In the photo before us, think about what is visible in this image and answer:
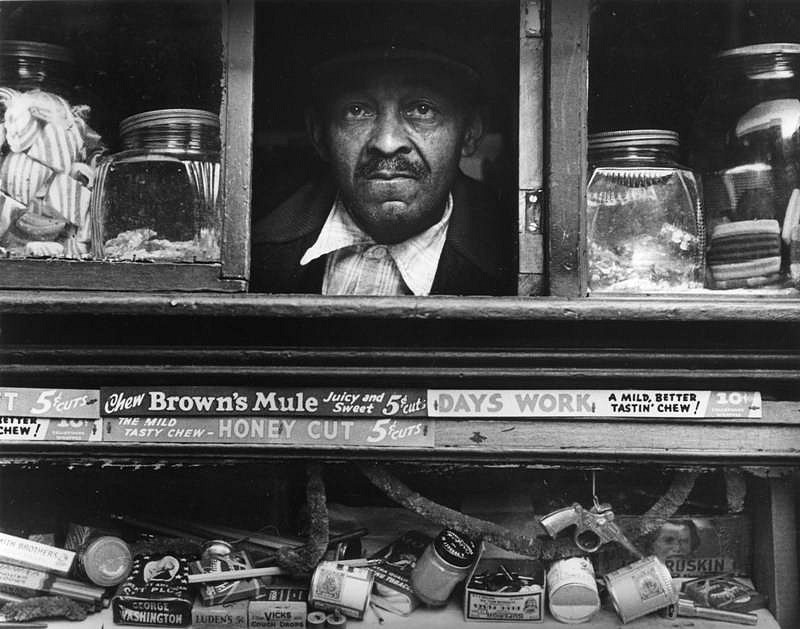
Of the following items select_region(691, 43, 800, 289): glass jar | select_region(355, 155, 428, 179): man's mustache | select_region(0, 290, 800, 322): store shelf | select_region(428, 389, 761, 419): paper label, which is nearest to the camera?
select_region(0, 290, 800, 322): store shelf

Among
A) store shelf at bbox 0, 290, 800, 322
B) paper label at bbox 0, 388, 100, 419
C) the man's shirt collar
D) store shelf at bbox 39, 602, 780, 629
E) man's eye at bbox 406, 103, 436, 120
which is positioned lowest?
store shelf at bbox 39, 602, 780, 629

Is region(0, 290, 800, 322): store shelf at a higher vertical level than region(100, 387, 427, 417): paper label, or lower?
higher

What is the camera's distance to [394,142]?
2.34 metres

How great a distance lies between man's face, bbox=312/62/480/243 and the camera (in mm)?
2361

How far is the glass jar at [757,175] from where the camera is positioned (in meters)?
2.22

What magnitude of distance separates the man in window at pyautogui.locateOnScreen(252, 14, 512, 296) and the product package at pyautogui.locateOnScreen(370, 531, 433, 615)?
657 millimetres

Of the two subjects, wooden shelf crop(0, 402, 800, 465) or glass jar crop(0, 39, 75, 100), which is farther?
glass jar crop(0, 39, 75, 100)

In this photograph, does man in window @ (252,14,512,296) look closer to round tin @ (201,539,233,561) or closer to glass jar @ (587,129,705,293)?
glass jar @ (587,129,705,293)

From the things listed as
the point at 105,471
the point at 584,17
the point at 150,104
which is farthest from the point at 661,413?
→ the point at 150,104

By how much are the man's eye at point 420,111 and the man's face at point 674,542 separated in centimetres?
122

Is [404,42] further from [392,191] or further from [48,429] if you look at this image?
[48,429]

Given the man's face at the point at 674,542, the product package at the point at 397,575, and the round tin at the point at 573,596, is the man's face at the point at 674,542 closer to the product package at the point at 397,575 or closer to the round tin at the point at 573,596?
the round tin at the point at 573,596

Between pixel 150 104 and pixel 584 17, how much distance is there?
120 centimetres

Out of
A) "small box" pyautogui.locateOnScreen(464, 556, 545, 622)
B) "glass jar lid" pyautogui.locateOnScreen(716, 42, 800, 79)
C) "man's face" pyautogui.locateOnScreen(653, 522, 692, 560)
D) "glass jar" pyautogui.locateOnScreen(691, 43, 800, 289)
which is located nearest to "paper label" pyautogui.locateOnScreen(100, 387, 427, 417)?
"small box" pyautogui.locateOnScreen(464, 556, 545, 622)
